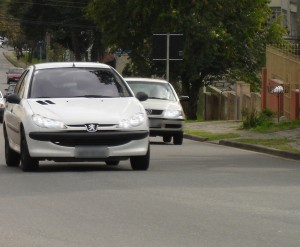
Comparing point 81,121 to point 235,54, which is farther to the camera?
point 235,54

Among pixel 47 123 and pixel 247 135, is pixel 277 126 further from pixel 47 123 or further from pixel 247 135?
pixel 47 123

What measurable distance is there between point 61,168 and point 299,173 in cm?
390

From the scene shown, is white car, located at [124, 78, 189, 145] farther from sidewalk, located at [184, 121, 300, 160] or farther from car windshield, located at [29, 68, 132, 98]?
car windshield, located at [29, 68, 132, 98]

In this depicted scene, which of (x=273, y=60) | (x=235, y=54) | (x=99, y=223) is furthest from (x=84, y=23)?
(x=99, y=223)

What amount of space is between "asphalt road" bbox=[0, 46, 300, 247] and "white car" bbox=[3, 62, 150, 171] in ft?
1.09

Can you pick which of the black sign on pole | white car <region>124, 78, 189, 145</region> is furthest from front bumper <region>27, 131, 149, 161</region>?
the black sign on pole

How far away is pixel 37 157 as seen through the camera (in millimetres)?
16281

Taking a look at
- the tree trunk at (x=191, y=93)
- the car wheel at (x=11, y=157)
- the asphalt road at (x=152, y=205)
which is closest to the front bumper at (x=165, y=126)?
the asphalt road at (x=152, y=205)

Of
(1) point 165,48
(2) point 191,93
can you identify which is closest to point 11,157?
(1) point 165,48

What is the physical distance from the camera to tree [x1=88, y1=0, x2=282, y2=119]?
146 feet

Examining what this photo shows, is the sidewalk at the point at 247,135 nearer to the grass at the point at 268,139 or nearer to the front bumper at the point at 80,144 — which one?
the grass at the point at 268,139

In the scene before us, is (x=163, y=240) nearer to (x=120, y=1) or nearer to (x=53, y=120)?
(x=53, y=120)

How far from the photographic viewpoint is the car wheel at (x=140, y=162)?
16859 mm

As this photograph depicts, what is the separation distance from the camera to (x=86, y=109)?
1628 centimetres
